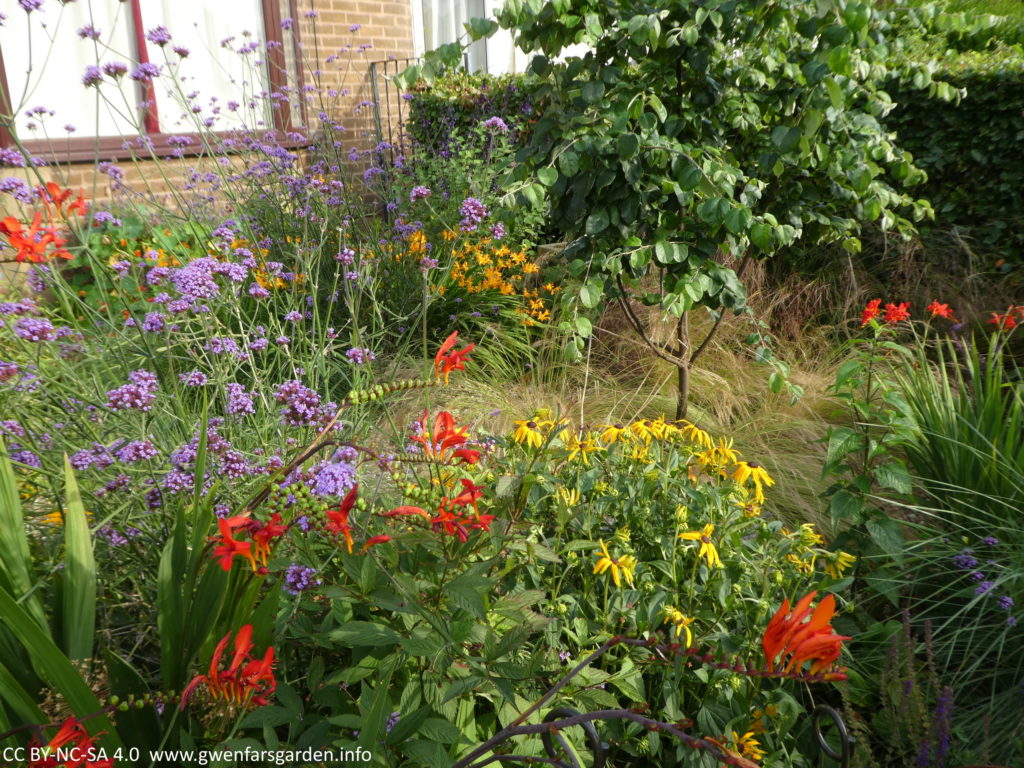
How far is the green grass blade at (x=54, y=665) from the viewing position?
43.6 inches

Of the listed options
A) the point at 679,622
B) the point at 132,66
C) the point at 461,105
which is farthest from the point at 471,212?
the point at 132,66

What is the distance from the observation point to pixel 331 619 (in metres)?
1.38

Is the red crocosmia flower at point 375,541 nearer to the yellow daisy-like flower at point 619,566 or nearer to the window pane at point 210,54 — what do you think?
the yellow daisy-like flower at point 619,566

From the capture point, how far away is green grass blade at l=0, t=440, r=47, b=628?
1.33 metres

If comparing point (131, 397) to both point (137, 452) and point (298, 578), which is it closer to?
point (137, 452)

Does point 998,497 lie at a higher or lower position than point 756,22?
lower

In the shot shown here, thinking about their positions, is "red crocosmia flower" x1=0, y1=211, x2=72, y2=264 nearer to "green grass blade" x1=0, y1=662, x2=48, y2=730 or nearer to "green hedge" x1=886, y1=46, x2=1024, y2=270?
"green grass blade" x1=0, y1=662, x2=48, y2=730

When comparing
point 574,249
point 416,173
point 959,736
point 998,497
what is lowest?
point 959,736

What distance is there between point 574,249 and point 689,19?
0.79 m

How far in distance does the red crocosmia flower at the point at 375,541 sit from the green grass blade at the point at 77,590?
1.55 ft

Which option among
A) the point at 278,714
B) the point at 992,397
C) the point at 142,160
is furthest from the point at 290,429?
the point at 142,160

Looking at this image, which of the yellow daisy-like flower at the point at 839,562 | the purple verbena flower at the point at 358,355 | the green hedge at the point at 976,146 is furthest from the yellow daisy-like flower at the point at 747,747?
the green hedge at the point at 976,146

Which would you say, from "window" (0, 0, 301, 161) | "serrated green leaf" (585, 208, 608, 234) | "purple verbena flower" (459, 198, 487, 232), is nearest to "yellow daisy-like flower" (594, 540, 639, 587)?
"purple verbena flower" (459, 198, 487, 232)

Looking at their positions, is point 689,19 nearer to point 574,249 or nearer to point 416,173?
point 574,249
